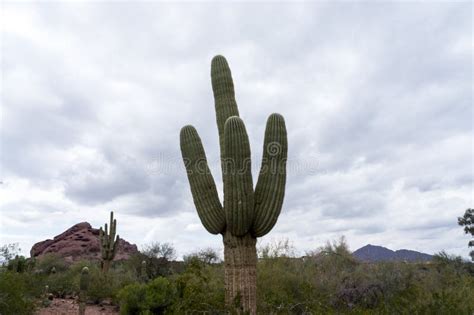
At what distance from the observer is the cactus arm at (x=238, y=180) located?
820 centimetres

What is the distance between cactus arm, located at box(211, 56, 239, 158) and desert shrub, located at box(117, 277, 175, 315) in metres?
3.31

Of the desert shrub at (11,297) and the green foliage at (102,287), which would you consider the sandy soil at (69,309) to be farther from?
the desert shrub at (11,297)

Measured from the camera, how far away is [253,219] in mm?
8461

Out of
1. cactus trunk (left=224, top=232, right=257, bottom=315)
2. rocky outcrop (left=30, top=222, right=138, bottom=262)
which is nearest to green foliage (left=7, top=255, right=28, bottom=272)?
→ cactus trunk (left=224, top=232, right=257, bottom=315)

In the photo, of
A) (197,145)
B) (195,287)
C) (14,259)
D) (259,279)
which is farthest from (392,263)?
(14,259)

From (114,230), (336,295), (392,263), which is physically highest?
(114,230)

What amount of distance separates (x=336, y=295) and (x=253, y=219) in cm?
454

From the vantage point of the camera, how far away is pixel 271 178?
855 centimetres

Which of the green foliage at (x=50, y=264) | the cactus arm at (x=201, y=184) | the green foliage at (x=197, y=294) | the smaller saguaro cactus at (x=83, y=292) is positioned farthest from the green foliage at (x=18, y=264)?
the green foliage at (x=50, y=264)

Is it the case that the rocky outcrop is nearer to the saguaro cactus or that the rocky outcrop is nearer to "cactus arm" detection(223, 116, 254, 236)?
the saguaro cactus

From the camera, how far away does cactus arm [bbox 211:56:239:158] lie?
9.70 meters

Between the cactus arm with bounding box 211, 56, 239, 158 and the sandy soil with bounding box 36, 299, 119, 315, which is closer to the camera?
the cactus arm with bounding box 211, 56, 239, 158

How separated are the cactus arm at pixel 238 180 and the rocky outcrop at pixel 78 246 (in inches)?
847

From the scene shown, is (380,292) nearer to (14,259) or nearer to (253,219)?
(253,219)
